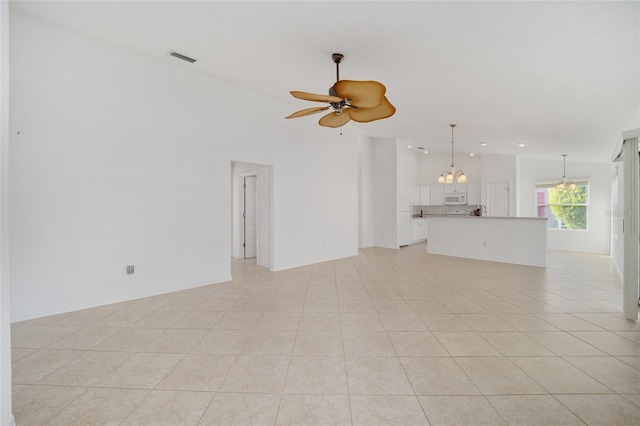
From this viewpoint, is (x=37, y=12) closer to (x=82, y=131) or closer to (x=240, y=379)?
(x=82, y=131)

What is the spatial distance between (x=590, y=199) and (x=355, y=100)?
888 cm

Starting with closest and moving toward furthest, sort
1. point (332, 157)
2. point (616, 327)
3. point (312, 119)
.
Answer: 1. point (616, 327)
2. point (312, 119)
3. point (332, 157)

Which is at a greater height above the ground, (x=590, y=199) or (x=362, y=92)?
(x=362, y=92)

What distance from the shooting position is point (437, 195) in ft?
33.3

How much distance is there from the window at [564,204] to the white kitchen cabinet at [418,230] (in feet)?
11.0

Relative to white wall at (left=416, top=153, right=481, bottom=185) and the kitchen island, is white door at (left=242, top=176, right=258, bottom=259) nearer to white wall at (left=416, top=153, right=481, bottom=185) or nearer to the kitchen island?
the kitchen island

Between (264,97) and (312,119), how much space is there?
1.25 m

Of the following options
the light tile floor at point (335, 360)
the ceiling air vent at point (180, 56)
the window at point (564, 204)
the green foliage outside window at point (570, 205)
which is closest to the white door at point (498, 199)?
the window at point (564, 204)

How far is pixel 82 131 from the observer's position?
3.47 metres

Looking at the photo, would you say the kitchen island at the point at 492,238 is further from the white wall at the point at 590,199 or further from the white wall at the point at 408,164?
the white wall at the point at 590,199

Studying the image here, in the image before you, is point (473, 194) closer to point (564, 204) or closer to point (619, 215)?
point (564, 204)

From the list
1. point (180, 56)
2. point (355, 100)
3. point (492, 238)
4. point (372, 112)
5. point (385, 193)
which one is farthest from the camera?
point (385, 193)

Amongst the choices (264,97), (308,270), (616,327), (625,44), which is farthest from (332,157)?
(616,327)

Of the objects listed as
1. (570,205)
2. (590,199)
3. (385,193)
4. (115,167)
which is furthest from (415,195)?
(115,167)
